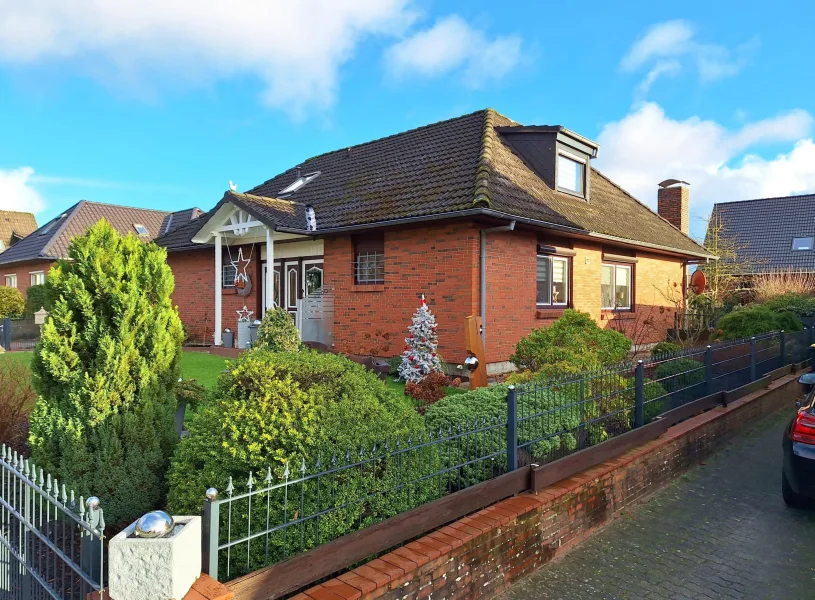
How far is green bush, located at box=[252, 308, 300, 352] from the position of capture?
10.0 metres

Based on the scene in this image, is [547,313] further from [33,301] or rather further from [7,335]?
[33,301]

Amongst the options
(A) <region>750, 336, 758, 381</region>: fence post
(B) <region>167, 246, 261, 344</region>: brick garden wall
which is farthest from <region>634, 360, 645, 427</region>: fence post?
(B) <region>167, 246, 261, 344</region>: brick garden wall

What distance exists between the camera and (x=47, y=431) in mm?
4020

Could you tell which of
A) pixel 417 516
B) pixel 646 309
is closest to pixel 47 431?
pixel 417 516

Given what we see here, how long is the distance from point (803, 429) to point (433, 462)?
376cm

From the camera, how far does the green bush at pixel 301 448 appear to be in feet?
11.0

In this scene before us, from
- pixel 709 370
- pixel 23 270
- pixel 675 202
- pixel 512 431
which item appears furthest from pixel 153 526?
pixel 23 270

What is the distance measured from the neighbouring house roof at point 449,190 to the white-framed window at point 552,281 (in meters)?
1.01

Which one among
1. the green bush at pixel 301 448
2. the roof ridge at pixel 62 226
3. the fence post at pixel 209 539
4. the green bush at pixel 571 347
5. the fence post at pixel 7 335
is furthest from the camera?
the roof ridge at pixel 62 226

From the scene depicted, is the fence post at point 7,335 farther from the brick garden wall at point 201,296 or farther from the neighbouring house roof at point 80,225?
the neighbouring house roof at point 80,225

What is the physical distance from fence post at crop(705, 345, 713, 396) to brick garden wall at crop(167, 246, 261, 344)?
38.7ft

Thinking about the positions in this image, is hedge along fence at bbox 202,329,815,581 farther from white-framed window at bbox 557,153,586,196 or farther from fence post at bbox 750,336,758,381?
white-framed window at bbox 557,153,586,196

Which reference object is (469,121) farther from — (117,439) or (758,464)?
(117,439)

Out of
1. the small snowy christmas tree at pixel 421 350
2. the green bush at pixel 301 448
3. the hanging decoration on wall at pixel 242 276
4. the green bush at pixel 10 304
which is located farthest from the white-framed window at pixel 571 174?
the green bush at pixel 10 304
